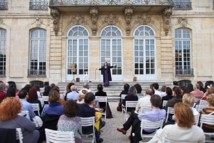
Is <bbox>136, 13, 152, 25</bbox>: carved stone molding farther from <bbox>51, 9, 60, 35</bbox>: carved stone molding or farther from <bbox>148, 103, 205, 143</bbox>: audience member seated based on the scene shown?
<bbox>148, 103, 205, 143</bbox>: audience member seated

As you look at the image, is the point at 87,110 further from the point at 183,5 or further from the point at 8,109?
the point at 183,5

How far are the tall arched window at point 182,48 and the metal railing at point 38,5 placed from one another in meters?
9.47

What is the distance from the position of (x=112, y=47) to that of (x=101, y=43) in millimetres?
816

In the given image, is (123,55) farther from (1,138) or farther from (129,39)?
(1,138)

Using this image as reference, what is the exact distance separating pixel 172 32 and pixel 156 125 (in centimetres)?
1515

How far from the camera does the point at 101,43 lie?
19266 millimetres

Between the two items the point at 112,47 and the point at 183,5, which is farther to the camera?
the point at 183,5

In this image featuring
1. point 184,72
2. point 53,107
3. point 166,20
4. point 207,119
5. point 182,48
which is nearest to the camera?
point 207,119

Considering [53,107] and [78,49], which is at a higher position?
[78,49]

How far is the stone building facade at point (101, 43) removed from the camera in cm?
1897

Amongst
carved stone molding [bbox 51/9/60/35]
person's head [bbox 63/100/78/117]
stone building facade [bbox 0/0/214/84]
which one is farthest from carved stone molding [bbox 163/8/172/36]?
person's head [bbox 63/100/78/117]

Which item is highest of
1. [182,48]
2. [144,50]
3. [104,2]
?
[104,2]

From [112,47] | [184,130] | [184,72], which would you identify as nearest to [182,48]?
[184,72]

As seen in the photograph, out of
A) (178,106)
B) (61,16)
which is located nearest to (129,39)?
(61,16)
